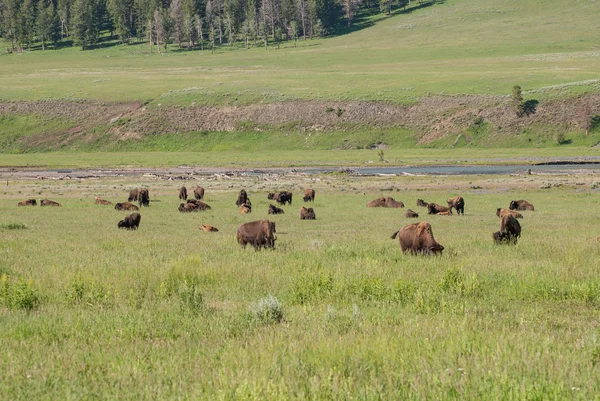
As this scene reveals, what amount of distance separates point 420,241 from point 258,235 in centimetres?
428

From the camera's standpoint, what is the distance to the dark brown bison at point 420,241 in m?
14.4

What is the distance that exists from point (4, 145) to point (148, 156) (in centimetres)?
2596

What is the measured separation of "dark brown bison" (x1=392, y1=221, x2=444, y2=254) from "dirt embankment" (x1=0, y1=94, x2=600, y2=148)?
2747 inches

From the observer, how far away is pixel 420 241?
48.2ft

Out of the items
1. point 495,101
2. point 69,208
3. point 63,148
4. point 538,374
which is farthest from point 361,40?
point 538,374

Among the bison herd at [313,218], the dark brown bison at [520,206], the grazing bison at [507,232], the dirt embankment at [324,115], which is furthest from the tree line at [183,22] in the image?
the grazing bison at [507,232]

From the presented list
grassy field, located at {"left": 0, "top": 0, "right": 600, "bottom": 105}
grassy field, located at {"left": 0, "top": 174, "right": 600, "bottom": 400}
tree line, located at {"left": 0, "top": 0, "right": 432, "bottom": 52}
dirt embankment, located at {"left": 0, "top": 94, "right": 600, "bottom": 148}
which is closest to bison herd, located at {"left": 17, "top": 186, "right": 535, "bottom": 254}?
grassy field, located at {"left": 0, "top": 174, "right": 600, "bottom": 400}

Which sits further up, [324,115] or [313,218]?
[324,115]

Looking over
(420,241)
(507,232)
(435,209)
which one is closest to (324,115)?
(435,209)

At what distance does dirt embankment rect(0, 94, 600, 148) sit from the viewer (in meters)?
82.3

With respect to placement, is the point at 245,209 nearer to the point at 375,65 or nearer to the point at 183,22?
the point at 375,65

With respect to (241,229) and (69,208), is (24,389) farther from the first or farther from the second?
(69,208)

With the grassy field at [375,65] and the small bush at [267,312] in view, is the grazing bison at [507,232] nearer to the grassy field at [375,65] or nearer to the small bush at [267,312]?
the small bush at [267,312]

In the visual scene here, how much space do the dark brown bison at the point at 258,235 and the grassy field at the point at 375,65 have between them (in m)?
78.9
